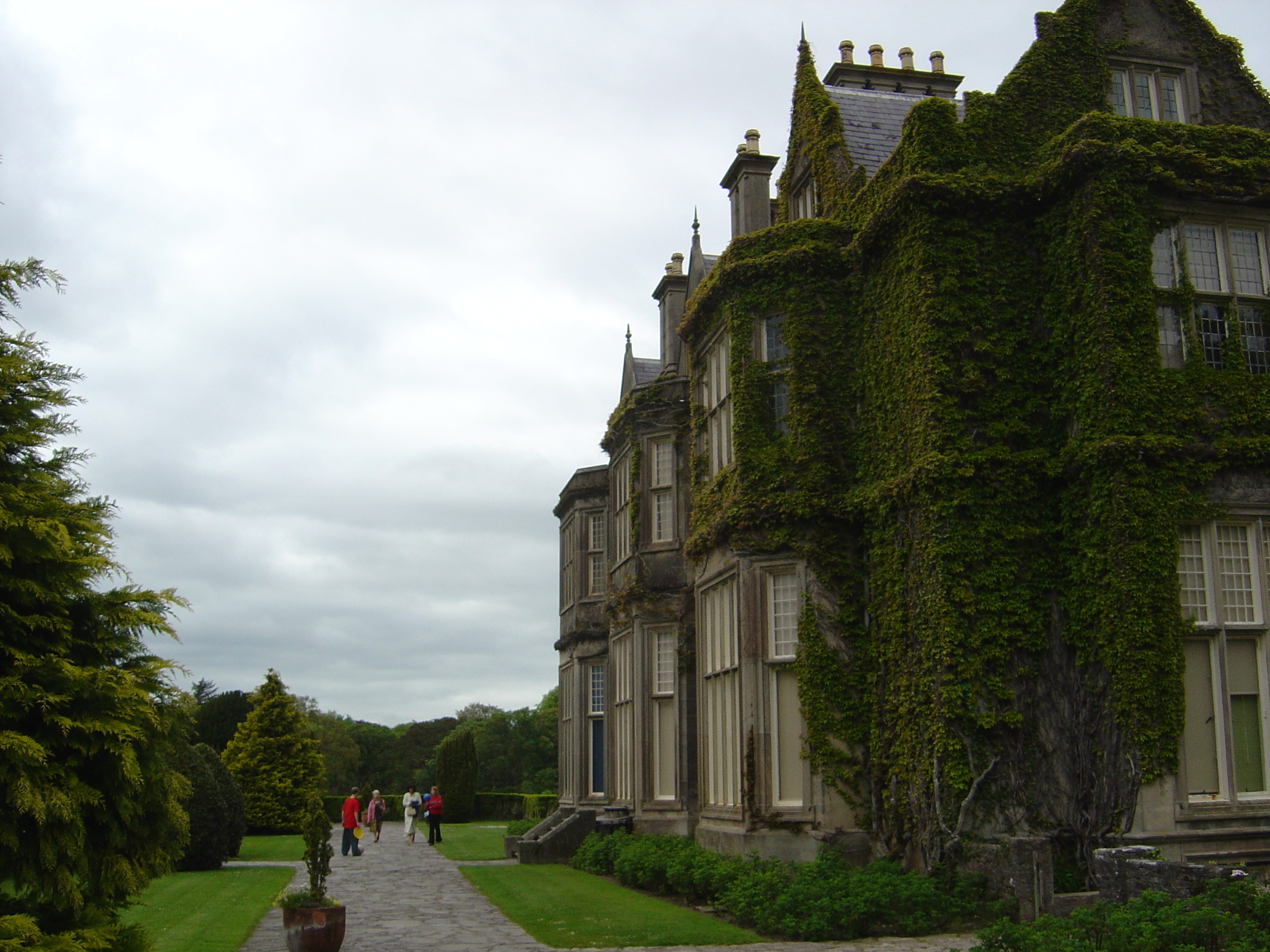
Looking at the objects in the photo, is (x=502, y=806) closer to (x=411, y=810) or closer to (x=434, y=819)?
(x=411, y=810)

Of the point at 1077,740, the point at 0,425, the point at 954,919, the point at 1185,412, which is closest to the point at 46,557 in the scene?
the point at 0,425

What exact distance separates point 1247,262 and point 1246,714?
5665mm

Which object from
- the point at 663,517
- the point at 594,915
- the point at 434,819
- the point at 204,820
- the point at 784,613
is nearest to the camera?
the point at 594,915

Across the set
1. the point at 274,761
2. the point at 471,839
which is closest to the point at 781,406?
the point at 471,839

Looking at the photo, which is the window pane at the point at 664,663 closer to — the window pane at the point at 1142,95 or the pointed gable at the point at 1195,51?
the window pane at the point at 1142,95

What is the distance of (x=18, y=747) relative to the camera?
842 centimetres

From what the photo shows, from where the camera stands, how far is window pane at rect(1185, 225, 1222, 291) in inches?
560

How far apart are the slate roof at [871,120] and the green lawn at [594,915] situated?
1121 cm

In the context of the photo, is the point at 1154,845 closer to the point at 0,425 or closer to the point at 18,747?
the point at 18,747

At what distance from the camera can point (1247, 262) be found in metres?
14.5

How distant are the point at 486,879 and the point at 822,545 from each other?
885 cm

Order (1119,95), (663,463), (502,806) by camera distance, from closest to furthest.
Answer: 1. (1119,95)
2. (663,463)
3. (502,806)

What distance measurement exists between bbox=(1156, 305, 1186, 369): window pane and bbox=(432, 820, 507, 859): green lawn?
59.4 ft

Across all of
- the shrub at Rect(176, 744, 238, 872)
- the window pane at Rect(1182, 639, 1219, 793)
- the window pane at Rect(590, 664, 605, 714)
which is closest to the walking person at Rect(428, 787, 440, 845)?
the window pane at Rect(590, 664, 605, 714)
